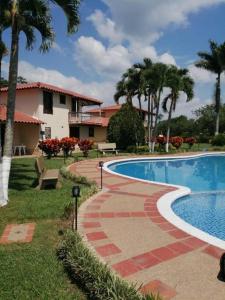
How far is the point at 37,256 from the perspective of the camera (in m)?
5.27

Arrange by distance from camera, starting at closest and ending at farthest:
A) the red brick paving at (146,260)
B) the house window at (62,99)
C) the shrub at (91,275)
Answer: the shrub at (91,275) < the red brick paving at (146,260) < the house window at (62,99)

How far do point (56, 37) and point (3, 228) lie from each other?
6.79m

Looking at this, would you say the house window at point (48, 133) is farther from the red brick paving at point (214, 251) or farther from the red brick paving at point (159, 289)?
the red brick paving at point (159, 289)

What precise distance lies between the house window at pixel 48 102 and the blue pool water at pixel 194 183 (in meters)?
10.4

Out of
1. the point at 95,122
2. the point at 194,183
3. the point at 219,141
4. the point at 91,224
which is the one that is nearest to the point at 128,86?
the point at 95,122

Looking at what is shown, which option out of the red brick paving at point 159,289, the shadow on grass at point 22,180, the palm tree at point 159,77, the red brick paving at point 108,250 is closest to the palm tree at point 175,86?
the palm tree at point 159,77

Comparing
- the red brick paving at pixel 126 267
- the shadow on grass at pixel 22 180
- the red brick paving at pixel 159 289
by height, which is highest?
the shadow on grass at pixel 22 180

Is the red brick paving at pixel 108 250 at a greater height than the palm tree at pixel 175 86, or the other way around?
the palm tree at pixel 175 86

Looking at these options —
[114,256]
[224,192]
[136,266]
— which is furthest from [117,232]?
[224,192]

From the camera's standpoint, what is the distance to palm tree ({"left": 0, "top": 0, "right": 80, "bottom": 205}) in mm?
8891

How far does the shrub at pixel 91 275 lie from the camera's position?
379 centimetres

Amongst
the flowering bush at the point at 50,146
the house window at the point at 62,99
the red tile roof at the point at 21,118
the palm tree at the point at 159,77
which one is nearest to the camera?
the flowering bush at the point at 50,146

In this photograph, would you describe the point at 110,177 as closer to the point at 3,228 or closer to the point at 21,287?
the point at 3,228

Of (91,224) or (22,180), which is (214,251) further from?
(22,180)
